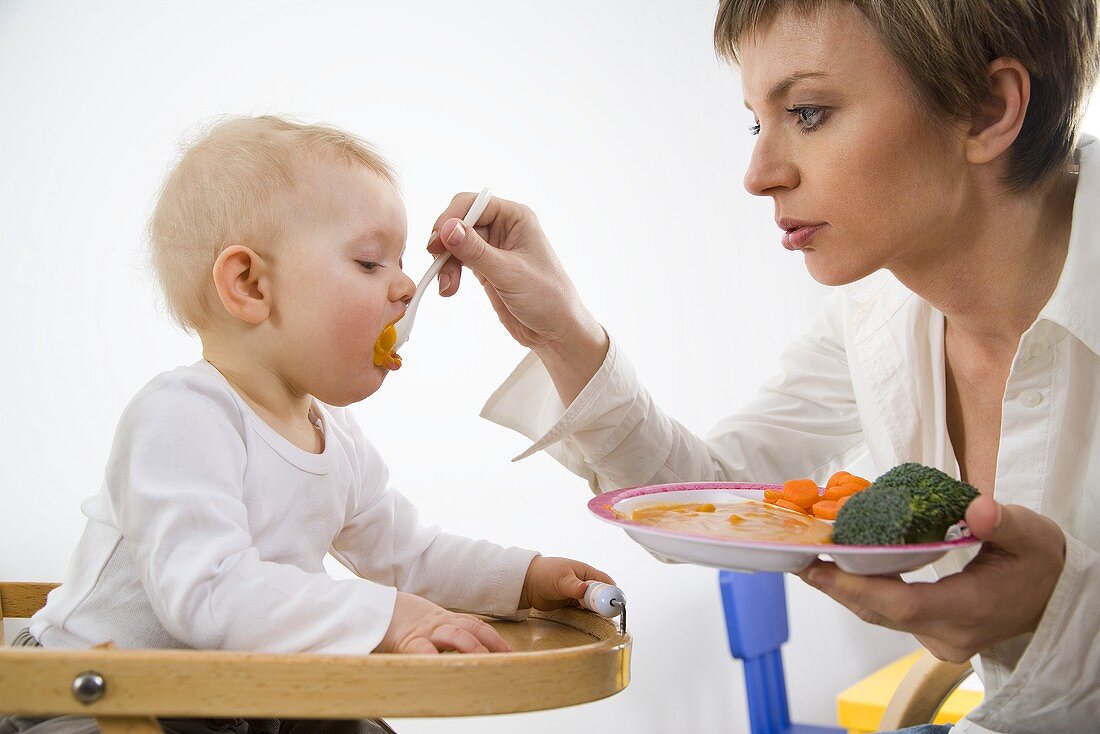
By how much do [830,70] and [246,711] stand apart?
0.82 meters

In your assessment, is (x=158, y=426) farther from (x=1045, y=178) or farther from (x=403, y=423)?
(x=1045, y=178)

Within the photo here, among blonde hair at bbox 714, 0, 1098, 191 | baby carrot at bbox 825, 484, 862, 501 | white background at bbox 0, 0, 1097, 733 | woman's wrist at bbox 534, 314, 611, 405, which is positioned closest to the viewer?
baby carrot at bbox 825, 484, 862, 501

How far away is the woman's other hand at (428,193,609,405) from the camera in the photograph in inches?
42.3

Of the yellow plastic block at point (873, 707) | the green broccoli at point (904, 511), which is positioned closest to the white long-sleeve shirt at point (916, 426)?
the green broccoli at point (904, 511)

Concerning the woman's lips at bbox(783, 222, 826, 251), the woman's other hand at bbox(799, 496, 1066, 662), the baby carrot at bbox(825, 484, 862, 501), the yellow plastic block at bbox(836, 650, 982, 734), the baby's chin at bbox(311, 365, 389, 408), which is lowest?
the yellow plastic block at bbox(836, 650, 982, 734)

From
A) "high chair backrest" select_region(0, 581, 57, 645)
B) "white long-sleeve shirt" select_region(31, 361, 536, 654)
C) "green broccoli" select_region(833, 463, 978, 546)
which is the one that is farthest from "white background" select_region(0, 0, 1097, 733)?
"green broccoli" select_region(833, 463, 978, 546)

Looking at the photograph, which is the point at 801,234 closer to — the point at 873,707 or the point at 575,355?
the point at 575,355

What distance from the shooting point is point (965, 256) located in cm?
109

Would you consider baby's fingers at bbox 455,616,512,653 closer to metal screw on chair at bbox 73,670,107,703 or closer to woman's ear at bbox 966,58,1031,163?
metal screw on chair at bbox 73,670,107,703

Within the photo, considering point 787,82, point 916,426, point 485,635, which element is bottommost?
point 485,635

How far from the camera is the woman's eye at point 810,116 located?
100 cm

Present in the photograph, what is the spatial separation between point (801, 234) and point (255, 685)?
732 millimetres

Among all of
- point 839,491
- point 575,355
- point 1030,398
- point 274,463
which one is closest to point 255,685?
point 274,463

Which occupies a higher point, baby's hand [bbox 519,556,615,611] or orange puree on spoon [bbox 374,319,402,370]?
orange puree on spoon [bbox 374,319,402,370]
